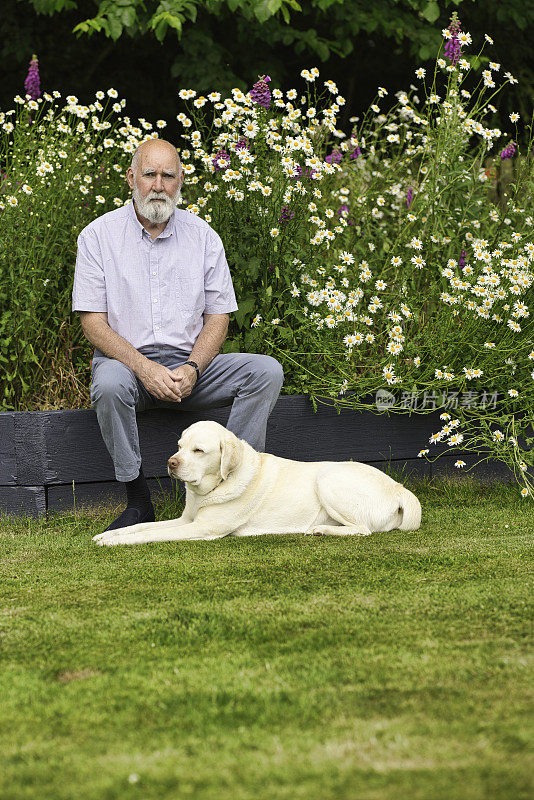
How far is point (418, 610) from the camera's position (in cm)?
259

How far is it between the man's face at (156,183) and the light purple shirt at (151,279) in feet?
0.28

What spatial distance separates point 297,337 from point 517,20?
20.7ft

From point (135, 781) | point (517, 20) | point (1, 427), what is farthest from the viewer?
point (517, 20)

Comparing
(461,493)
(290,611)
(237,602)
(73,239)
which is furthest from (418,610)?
(73,239)

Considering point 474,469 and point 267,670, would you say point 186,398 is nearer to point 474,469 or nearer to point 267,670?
point 474,469

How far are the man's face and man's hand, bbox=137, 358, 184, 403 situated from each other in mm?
755

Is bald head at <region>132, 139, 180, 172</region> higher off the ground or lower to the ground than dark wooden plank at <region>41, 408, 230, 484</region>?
higher

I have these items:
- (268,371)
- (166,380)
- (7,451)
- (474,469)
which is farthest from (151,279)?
(474,469)

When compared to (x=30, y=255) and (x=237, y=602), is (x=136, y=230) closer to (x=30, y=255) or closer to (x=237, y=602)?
(x=30, y=255)

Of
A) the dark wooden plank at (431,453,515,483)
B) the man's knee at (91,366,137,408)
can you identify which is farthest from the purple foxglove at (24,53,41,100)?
the dark wooden plank at (431,453,515,483)

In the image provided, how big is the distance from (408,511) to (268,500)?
1.97 ft

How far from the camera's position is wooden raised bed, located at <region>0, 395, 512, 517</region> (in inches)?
157

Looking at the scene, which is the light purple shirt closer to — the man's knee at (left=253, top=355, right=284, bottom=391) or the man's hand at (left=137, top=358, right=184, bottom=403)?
the man's hand at (left=137, top=358, right=184, bottom=403)

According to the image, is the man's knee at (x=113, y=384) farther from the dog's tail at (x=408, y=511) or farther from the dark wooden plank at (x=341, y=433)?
the dog's tail at (x=408, y=511)
